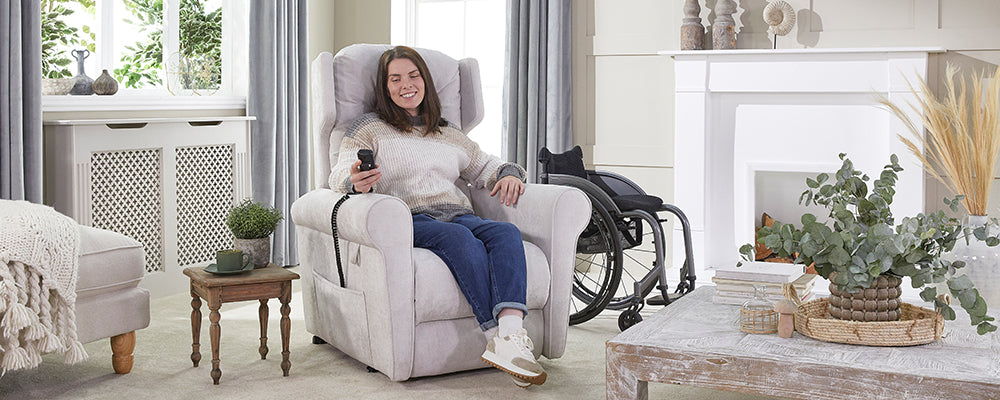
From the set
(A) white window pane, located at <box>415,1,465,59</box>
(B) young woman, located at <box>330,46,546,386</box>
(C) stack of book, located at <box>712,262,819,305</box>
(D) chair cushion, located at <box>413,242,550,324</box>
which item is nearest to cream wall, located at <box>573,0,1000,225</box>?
(A) white window pane, located at <box>415,1,465,59</box>

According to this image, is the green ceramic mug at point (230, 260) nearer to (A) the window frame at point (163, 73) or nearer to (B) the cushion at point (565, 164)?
(B) the cushion at point (565, 164)

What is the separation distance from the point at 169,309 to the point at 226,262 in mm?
1235

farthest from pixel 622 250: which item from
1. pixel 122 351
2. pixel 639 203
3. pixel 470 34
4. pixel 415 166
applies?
pixel 470 34

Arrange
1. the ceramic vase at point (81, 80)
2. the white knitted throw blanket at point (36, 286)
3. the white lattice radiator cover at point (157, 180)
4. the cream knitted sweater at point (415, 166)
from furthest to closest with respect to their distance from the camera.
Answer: the ceramic vase at point (81, 80)
the white lattice radiator cover at point (157, 180)
the cream knitted sweater at point (415, 166)
the white knitted throw blanket at point (36, 286)

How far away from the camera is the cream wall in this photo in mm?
4199

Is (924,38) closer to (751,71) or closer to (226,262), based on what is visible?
(751,71)

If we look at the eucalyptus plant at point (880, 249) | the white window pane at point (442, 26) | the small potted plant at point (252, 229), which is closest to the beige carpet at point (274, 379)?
the small potted plant at point (252, 229)

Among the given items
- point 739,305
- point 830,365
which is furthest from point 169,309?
point 830,365

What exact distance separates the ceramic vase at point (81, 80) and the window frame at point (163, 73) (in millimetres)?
56

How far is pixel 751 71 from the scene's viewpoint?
4.37 meters

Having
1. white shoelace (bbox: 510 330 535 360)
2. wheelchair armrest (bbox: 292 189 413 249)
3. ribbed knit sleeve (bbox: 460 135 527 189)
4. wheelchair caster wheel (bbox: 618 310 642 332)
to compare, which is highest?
ribbed knit sleeve (bbox: 460 135 527 189)

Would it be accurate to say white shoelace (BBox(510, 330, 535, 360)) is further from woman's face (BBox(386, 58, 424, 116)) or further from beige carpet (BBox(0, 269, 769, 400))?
woman's face (BBox(386, 58, 424, 116))

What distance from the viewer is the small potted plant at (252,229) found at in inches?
119

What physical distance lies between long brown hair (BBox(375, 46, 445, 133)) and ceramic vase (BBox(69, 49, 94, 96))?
4.96 feet
